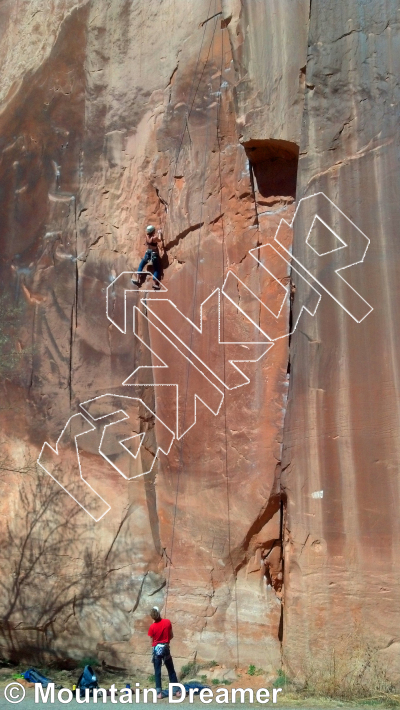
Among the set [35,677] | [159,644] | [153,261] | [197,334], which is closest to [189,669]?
[159,644]

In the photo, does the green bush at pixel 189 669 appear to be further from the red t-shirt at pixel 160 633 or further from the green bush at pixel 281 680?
the red t-shirt at pixel 160 633

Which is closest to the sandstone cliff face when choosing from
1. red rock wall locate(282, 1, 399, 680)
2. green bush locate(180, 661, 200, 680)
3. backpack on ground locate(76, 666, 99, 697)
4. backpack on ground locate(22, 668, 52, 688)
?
red rock wall locate(282, 1, 399, 680)

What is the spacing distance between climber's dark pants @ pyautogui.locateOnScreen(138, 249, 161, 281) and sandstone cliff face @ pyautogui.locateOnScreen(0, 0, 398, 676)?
4.2 inches

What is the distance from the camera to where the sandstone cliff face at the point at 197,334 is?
6.84 metres

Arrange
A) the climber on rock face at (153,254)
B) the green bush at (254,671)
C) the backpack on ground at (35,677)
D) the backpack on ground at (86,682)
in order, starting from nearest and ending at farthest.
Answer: the backpack on ground at (86,682)
the green bush at (254,671)
the backpack on ground at (35,677)
the climber on rock face at (153,254)

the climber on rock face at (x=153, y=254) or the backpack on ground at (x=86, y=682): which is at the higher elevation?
the climber on rock face at (x=153, y=254)

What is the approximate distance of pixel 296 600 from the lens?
22.7 ft

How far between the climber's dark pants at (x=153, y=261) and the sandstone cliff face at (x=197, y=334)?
11 cm

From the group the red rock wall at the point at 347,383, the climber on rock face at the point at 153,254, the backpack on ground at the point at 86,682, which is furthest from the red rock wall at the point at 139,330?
the backpack on ground at the point at 86,682

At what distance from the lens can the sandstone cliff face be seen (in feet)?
22.4

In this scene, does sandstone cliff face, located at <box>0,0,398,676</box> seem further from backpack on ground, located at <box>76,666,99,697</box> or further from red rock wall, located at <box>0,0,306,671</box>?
backpack on ground, located at <box>76,666,99,697</box>

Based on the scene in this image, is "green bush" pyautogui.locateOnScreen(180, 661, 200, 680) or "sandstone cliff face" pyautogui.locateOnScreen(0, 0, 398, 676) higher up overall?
"sandstone cliff face" pyautogui.locateOnScreen(0, 0, 398, 676)

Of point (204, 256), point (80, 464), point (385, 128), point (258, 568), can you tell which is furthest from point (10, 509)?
point (385, 128)

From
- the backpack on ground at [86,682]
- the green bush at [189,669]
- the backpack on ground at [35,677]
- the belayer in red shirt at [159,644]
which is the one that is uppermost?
the belayer in red shirt at [159,644]
